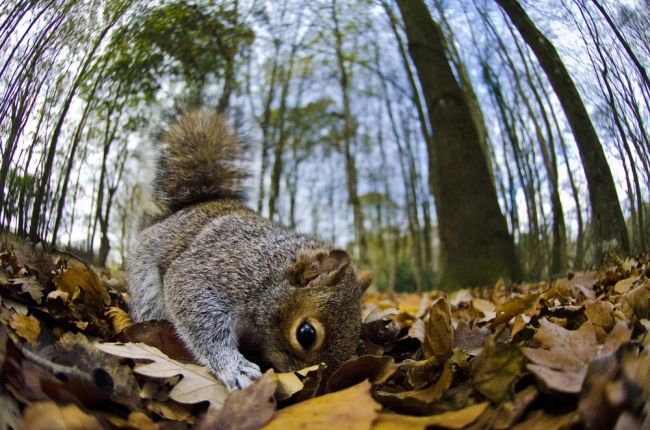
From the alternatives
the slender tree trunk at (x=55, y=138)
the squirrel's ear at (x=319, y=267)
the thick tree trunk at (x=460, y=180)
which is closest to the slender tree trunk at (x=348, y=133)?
the thick tree trunk at (x=460, y=180)

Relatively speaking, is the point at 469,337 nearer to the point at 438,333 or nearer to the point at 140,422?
the point at 438,333

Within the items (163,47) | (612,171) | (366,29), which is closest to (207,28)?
(163,47)

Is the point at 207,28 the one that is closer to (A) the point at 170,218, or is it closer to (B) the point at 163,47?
(B) the point at 163,47

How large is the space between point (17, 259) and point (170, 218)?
3.26ft

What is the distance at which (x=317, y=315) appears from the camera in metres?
1.93

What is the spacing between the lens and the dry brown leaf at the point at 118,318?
2.09 metres

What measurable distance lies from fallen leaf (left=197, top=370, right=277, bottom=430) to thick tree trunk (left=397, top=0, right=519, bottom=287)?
86.0 inches

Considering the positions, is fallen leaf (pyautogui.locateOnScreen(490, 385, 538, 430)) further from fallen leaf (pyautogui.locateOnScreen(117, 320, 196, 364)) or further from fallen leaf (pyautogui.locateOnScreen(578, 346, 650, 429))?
fallen leaf (pyautogui.locateOnScreen(117, 320, 196, 364))

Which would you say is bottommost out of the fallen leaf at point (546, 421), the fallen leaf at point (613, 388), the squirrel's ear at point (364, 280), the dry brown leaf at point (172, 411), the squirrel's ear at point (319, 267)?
the dry brown leaf at point (172, 411)

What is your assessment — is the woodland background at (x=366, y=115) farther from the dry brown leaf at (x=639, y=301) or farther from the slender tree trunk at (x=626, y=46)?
the dry brown leaf at (x=639, y=301)

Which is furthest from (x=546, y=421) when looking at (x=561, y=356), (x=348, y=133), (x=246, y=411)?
(x=348, y=133)

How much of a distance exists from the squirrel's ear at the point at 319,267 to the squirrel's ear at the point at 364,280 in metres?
0.22

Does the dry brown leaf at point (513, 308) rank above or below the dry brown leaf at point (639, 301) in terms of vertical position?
below

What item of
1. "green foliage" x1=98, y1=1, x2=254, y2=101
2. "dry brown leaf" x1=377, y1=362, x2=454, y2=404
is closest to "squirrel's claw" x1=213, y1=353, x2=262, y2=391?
"dry brown leaf" x1=377, y1=362, x2=454, y2=404
